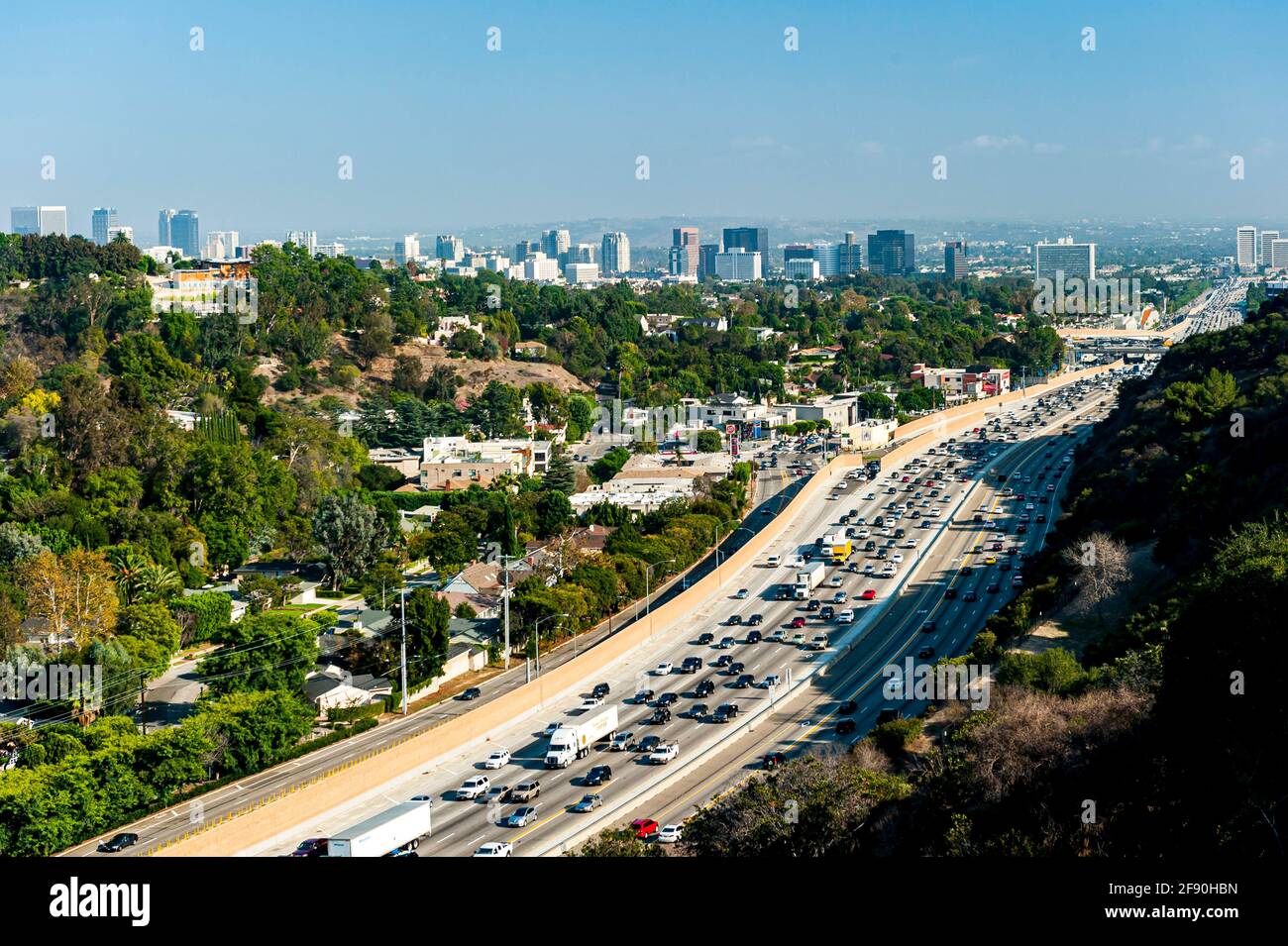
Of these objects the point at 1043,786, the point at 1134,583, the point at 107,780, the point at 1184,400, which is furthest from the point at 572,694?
the point at 1184,400

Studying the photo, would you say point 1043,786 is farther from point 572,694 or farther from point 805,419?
point 805,419

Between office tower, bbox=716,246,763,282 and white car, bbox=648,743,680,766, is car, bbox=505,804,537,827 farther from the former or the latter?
office tower, bbox=716,246,763,282

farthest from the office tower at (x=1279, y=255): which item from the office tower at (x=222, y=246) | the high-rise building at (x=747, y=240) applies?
the office tower at (x=222, y=246)

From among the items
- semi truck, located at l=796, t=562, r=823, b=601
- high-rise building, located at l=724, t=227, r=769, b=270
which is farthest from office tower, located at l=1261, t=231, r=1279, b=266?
semi truck, located at l=796, t=562, r=823, b=601

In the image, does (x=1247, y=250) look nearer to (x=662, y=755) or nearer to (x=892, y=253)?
(x=892, y=253)

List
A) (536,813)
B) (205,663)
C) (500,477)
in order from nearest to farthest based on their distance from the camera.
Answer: (536,813) < (205,663) < (500,477)

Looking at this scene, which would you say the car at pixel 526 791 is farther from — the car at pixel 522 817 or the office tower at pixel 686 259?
the office tower at pixel 686 259

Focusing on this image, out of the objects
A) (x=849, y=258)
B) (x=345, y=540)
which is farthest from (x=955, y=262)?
(x=345, y=540)
